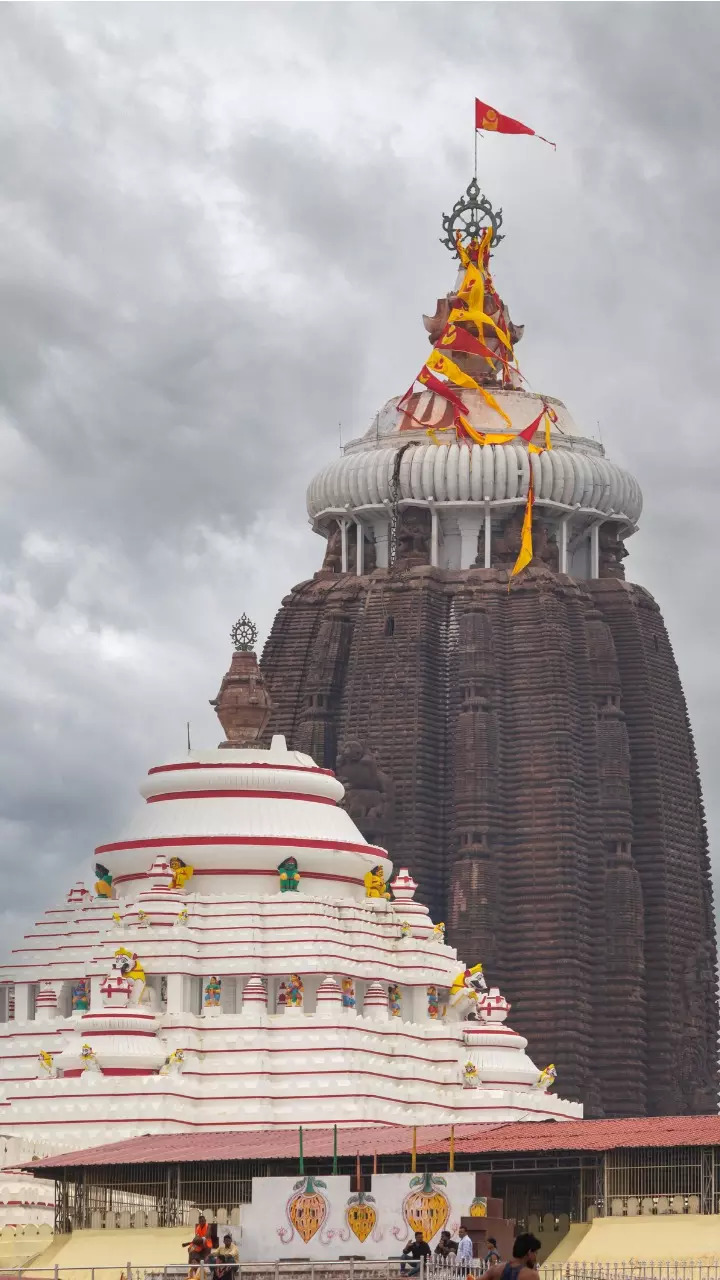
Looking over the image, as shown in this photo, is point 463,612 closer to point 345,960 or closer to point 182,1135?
point 345,960

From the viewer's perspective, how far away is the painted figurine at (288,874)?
10619 cm

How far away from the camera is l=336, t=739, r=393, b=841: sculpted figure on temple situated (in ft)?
437

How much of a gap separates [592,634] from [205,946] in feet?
128

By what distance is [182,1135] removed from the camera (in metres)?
93.9

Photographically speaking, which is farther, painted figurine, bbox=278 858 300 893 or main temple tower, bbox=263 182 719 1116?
main temple tower, bbox=263 182 719 1116

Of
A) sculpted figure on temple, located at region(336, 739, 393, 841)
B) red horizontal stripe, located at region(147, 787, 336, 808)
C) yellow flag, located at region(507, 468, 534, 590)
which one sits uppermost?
yellow flag, located at region(507, 468, 534, 590)

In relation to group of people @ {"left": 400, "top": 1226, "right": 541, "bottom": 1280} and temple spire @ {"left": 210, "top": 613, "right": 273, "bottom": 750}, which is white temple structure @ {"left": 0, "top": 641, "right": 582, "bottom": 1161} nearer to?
temple spire @ {"left": 210, "top": 613, "right": 273, "bottom": 750}

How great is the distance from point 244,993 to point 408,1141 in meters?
17.6

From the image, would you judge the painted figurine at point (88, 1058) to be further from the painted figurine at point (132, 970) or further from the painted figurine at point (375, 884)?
the painted figurine at point (375, 884)

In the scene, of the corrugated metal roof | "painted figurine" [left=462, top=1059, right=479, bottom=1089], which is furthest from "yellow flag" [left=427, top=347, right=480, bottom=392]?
the corrugated metal roof

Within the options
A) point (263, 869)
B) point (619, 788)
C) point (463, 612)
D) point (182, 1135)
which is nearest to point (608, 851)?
point (619, 788)

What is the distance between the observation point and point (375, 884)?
358 feet

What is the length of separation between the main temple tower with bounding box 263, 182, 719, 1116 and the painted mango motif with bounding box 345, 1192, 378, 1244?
50302 mm

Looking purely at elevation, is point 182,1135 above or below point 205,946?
below
